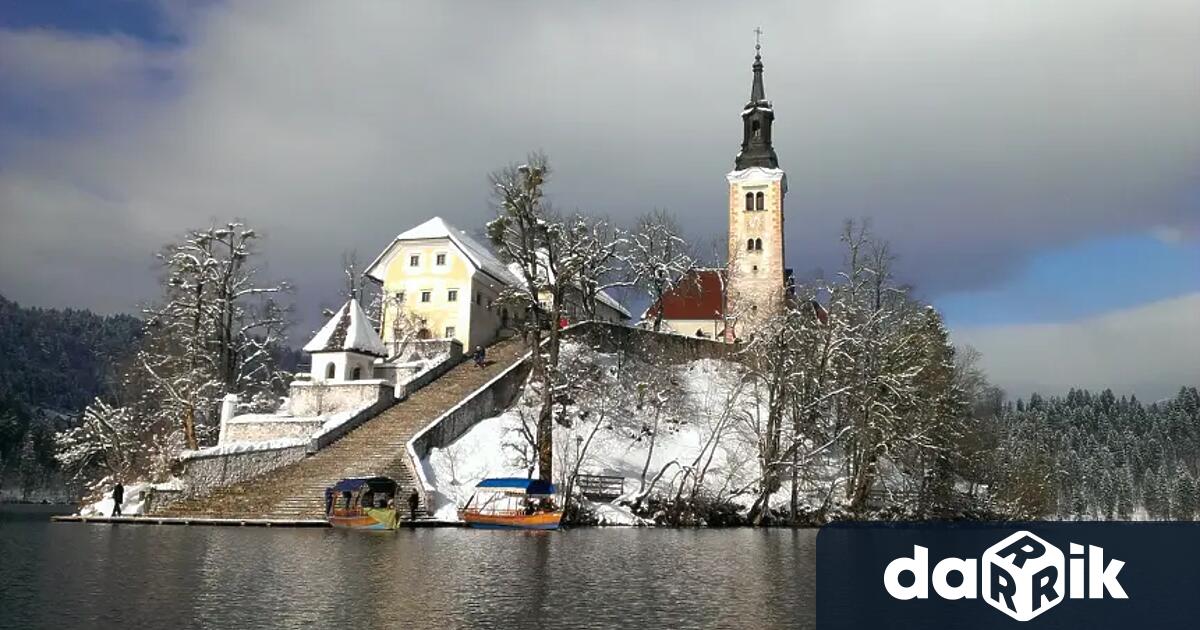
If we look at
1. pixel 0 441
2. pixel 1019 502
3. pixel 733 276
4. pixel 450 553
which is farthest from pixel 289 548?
pixel 0 441

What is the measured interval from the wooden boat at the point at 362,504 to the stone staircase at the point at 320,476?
118 cm

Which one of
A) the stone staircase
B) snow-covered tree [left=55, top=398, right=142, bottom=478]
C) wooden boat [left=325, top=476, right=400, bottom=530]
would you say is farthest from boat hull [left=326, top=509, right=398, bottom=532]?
snow-covered tree [left=55, top=398, right=142, bottom=478]

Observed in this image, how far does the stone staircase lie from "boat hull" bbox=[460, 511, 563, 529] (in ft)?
7.23

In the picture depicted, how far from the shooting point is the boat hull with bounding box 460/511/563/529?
31172 millimetres

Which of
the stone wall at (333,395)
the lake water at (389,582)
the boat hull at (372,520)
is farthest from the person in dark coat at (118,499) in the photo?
the boat hull at (372,520)

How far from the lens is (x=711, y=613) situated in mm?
13125

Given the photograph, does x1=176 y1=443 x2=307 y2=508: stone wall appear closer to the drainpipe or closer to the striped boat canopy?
the drainpipe

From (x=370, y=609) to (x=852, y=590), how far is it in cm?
851

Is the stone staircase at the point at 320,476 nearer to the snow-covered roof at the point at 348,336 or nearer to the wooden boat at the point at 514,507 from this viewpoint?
the wooden boat at the point at 514,507

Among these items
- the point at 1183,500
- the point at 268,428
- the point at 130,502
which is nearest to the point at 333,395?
the point at 268,428

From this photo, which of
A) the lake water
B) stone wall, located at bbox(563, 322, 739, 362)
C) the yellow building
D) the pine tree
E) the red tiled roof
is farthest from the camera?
the pine tree

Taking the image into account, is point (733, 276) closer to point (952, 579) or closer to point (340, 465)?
point (340, 465)

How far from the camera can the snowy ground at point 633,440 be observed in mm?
37562

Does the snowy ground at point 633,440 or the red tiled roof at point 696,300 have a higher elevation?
the red tiled roof at point 696,300
